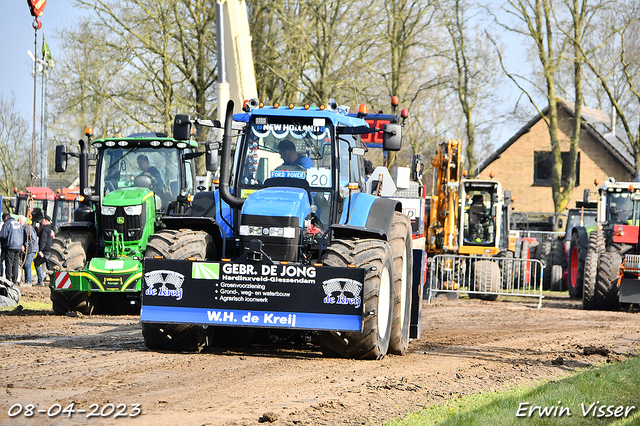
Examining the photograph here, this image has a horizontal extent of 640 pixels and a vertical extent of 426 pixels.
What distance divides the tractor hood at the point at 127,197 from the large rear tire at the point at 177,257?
16.8 feet

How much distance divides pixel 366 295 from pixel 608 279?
10911mm

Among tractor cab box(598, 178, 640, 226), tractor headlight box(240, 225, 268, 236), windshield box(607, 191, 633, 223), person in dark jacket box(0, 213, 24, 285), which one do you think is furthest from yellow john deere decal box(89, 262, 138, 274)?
windshield box(607, 191, 633, 223)

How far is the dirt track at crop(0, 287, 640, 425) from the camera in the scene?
18.9ft

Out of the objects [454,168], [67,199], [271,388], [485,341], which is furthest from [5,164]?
[271,388]

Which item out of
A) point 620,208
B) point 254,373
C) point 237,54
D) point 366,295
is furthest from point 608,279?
point 254,373

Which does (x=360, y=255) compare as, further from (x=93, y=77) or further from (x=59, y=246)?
(x=93, y=77)

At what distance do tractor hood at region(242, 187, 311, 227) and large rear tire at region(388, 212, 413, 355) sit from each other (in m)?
1.16

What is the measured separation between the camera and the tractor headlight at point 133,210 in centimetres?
1362

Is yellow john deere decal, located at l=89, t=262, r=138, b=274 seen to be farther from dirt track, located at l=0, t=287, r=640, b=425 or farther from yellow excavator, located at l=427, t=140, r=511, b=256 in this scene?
yellow excavator, located at l=427, t=140, r=511, b=256

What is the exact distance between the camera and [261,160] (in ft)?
30.3

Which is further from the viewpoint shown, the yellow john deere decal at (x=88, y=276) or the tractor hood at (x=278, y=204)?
the yellow john deere decal at (x=88, y=276)

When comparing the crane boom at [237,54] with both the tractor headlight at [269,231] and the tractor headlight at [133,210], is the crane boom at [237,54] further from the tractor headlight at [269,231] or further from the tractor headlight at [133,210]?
the tractor headlight at [269,231]

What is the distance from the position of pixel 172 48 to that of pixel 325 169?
867 inches

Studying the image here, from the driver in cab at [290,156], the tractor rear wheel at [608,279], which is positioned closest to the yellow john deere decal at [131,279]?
the driver in cab at [290,156]
